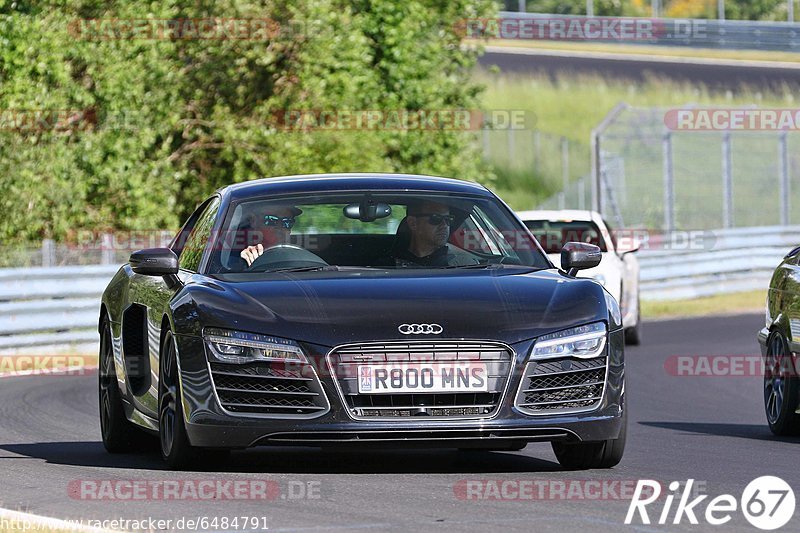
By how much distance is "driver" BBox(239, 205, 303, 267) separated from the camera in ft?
31.3

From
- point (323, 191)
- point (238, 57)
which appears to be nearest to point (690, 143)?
point (238, 57)

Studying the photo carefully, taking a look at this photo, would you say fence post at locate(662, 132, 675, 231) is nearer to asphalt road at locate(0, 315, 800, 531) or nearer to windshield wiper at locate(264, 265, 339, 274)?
asphalt road at locate(0, 315, 800, 531)

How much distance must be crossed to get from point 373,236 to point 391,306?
131cm

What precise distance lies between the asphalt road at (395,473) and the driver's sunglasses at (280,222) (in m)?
1.19

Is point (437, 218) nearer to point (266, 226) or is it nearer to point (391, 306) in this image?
point (266, 226)

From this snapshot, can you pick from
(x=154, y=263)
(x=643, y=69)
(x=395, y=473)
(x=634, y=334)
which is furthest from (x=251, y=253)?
(x=643, y=69)

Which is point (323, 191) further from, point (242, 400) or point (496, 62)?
point (496, 62)

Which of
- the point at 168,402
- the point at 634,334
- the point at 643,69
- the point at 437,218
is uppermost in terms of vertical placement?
the point at 437,218

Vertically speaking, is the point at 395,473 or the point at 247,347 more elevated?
the point at 247,347

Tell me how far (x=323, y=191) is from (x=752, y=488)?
2.81 metres

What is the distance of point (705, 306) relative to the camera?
1222 inches

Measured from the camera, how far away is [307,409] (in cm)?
841

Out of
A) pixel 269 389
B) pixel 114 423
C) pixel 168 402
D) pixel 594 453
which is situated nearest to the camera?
pixel 269 389

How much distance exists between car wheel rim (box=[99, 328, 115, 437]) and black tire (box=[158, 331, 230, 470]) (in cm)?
148
